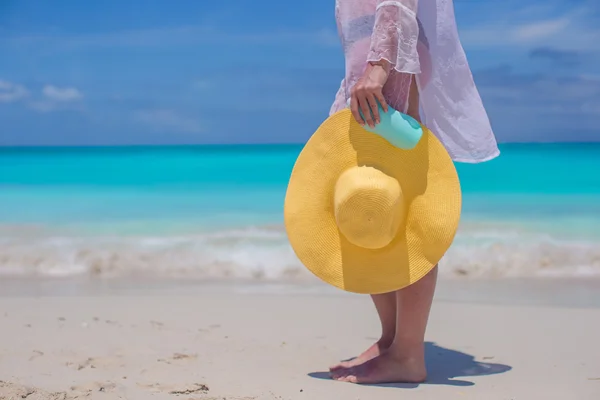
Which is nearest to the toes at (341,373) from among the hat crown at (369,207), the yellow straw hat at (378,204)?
the yellow straw hat at (378,204)

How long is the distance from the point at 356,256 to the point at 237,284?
2.57 meters

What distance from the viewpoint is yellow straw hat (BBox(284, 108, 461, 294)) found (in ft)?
7.22

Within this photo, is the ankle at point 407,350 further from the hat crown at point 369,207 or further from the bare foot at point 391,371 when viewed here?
the hat crown at point 369,207

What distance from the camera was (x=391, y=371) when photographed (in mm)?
2428

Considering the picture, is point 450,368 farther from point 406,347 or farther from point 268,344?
point 268,344

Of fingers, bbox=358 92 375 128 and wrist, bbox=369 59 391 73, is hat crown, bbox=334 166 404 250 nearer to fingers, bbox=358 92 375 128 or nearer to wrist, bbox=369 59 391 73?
fingers, bbox=358 92 375 128

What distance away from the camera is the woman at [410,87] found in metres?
2.14

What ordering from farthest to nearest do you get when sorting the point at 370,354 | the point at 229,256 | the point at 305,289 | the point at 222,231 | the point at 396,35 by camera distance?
the point at 222,231
the point at 229,256
the point at 305,289
the point at 370,354
the point at 396,35

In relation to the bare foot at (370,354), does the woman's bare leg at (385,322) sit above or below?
above

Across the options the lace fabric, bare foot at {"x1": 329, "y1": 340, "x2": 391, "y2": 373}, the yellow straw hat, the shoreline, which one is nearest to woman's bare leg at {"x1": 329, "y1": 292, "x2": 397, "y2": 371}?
bare foot at {"x1": 329, "y1": 340, "x2": 391, "y2": 373}

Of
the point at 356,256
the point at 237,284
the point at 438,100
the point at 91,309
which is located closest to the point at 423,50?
the point at 438,100

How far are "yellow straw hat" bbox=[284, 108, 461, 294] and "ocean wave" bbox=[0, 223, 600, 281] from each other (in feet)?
8.92

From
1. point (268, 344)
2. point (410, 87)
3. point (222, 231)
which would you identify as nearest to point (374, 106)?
point (410, 87)

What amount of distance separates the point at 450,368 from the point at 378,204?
0.92m
